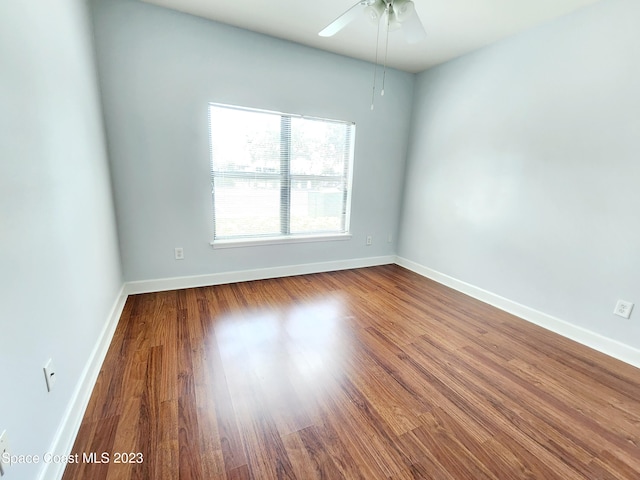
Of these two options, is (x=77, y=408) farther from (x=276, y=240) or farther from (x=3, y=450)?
(x=276, y=240)

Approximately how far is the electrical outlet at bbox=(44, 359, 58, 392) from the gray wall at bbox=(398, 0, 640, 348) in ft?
10.9

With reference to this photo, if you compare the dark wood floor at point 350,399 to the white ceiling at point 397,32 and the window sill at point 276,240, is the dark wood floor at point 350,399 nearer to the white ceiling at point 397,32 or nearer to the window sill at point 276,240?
the window sill at point 276,240

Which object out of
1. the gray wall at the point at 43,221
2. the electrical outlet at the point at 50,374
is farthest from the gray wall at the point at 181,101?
the electrical outlet at the point at 50,374

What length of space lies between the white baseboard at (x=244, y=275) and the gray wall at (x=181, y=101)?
71 millimetres

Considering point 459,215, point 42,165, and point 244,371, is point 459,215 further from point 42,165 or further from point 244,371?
point 42,165

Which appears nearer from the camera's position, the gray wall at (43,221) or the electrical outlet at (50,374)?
the gray wall at (43,221)

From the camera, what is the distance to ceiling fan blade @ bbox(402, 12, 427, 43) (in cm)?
173

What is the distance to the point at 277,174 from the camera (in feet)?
10.2

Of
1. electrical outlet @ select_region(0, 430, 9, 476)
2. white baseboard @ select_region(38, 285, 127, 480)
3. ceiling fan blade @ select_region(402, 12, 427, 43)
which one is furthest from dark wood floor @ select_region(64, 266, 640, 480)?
ceiling fan blade @ select_region(402, 12, 427, 43)

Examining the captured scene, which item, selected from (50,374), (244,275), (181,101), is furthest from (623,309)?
(181,101)

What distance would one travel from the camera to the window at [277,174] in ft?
9.39

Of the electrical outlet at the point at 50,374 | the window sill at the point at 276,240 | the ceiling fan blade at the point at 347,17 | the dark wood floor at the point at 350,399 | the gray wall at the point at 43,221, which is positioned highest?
the ceiling fan blade at the point at 347,17

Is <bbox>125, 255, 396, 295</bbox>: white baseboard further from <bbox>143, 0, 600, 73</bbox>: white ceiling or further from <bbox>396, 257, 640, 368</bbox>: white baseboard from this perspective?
<bbox>143, 0, 600, 73</bbox>: white ceiling

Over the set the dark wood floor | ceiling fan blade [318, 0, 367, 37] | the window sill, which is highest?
ceiling fan blade [318, 0, 367, 37]
